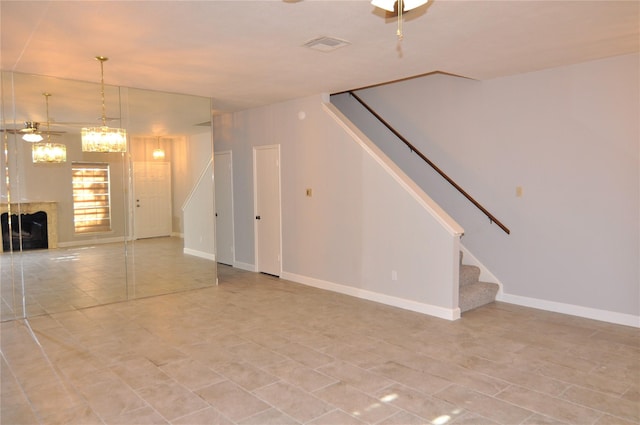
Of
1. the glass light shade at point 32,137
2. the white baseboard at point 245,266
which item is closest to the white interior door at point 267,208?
the white baseboard at point 245,266

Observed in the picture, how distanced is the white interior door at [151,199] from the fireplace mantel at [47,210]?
89cm

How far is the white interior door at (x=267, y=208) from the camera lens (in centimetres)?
689

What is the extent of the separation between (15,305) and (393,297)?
14.1 ft

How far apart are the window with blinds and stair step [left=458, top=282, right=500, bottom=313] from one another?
14.4 ft

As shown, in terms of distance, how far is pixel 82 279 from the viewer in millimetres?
5355

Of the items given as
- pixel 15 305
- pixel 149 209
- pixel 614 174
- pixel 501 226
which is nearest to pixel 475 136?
pixel 501 226

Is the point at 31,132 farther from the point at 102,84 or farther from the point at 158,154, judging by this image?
the point at 158,154

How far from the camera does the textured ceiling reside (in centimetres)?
310

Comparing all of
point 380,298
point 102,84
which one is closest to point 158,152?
point 102,84

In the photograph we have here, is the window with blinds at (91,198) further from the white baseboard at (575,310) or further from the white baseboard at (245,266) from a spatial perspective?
the white baseboard at (575,310)

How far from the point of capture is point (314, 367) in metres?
3.54

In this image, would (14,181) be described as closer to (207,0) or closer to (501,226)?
(207,0)

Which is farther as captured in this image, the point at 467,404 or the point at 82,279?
the point at 82,279

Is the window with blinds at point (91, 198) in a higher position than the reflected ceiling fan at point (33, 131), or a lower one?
lower
